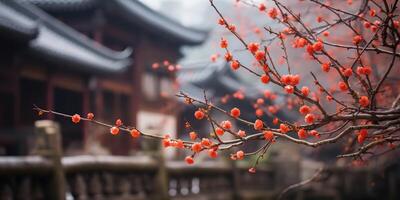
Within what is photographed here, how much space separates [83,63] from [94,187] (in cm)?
635

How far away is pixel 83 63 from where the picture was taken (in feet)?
40.4

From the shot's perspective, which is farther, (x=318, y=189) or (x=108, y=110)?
(x=108, y=110)

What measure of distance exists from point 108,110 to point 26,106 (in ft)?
14.1

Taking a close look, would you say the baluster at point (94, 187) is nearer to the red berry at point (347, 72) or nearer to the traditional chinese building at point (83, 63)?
the traditional chinese building at point (83, 63)

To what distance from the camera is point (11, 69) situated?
10180 millimetres

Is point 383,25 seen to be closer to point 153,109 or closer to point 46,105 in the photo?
point 46,105

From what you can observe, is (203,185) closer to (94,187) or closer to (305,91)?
(94,187)

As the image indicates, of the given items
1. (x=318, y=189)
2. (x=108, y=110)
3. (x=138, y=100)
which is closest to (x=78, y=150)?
(x=108, y=110)

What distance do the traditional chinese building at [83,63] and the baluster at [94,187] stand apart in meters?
3.65

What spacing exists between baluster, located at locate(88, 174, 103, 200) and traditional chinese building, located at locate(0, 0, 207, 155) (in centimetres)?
365

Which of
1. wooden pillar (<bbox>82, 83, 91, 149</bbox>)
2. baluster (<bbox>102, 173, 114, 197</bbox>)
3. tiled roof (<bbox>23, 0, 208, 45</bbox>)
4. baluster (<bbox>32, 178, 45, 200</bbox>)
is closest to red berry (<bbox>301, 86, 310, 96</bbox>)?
baluster (<bbox>32, 178, 45, 200</bbox>)

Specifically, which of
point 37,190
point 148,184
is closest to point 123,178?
point 148,184

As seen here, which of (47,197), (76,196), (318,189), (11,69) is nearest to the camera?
(47,197)

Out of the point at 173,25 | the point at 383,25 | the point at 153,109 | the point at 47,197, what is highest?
the point at 173,25
